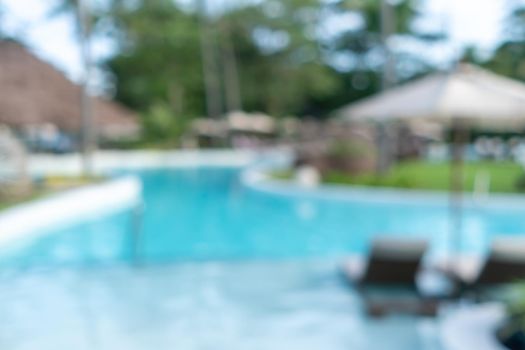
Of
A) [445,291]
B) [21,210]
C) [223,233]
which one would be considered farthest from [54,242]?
[445,291]

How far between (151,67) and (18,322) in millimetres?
28845

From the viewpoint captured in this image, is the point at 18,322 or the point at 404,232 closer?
the point at 18,322

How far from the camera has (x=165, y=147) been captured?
2852 cm

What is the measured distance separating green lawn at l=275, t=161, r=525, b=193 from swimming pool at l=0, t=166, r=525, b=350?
1.25 m

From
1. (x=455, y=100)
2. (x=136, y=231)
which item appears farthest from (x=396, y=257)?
(x=136, y=231)

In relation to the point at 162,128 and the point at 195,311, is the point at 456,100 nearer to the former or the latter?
the point at 195,311

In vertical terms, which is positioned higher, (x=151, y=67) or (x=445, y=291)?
(x=151, y=67)

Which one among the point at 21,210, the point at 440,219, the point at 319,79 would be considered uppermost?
the point at 319,79

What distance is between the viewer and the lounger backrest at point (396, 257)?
17.7 ft

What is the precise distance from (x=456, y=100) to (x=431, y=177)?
10.5m

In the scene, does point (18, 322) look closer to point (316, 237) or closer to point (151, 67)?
point (316, 237)

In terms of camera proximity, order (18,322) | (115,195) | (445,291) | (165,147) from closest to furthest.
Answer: (18,322)
(445,291)
(115,195)
(165,147)

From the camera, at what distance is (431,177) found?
1580cm

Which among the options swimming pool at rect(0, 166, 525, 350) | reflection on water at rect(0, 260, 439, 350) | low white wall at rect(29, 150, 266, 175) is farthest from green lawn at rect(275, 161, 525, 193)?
low white wall at rect(29, 150, 266, 175)
